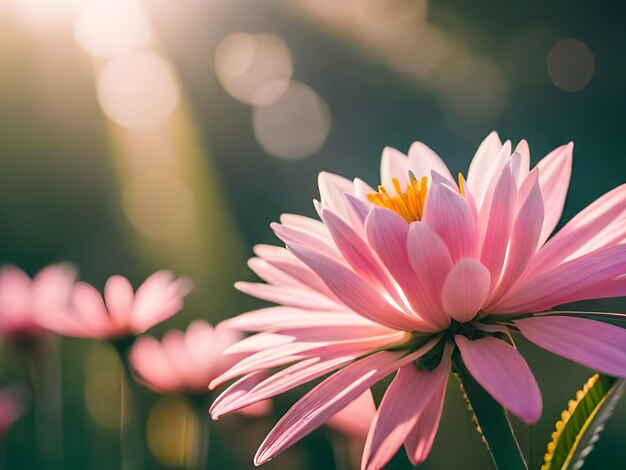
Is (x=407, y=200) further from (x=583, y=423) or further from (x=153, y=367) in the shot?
(x=153, y=367)

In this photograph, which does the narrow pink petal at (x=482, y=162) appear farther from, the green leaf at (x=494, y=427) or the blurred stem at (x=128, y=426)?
the blurred stem at (x=128, y=426)

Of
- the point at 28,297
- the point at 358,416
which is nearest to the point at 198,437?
the point at 358,416

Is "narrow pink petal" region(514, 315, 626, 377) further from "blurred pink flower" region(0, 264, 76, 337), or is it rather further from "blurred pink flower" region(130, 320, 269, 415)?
"blurred pink flower" region(0, 264, 76, 337)

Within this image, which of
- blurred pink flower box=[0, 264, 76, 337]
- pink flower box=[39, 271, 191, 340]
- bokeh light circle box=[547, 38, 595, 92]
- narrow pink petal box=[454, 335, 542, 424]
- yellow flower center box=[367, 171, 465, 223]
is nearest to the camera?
narrow pink petal box=[454, 335, 542, 424]

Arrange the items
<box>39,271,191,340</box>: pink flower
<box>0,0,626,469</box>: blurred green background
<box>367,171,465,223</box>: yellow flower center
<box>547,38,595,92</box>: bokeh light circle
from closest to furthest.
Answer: <box>367,171,465,223</box>: yellow flower center
<box>39,271,191,340</box>: pink flower
<box>0,0,626,469</box>: blurred green background
<box>547,38,595,92</box>: bokeh light circle

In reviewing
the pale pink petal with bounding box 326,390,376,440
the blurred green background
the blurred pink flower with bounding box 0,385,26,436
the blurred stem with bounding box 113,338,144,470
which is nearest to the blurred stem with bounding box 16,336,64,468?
the blurred pink flower with bounding box 0,385,26,436

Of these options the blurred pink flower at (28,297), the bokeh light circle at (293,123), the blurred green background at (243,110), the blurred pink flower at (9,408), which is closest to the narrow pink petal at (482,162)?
the blurred pink flower at (28,297)
